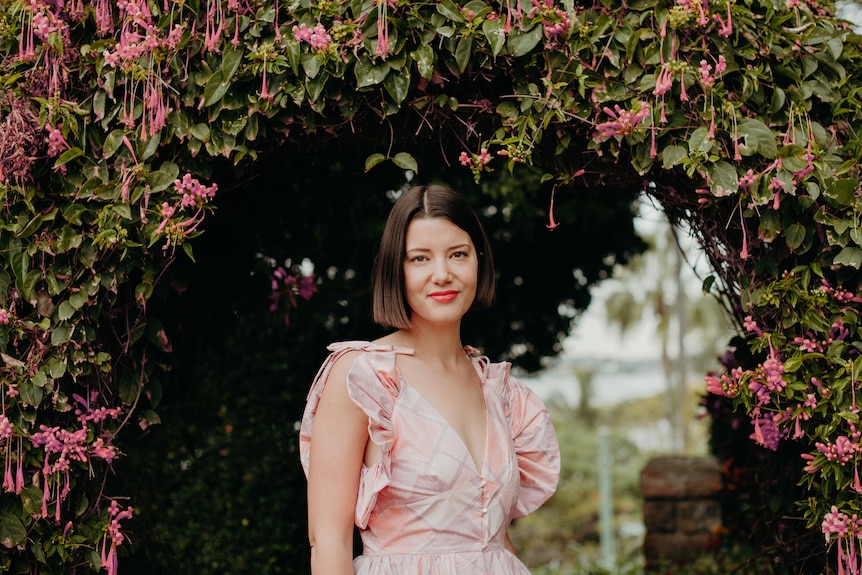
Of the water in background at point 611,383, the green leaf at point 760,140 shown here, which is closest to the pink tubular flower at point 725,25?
the green leaf at point 760,140

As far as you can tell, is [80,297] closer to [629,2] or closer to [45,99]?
[45,99]

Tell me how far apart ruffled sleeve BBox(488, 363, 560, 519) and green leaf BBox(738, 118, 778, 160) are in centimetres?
93

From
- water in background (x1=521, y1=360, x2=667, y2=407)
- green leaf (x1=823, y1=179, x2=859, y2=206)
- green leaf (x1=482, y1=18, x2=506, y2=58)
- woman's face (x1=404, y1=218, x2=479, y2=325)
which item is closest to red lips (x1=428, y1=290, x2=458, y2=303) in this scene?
woman's face (x1=404, y1=218, x2=479, y2=325)

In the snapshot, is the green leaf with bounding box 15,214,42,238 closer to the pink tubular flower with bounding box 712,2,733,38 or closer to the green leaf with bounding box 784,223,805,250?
the pink tubular flower with bounding box 712,2,733,38

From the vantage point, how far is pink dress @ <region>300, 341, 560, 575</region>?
2170 mm

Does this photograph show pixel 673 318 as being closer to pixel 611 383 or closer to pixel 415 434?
pixel 611 383

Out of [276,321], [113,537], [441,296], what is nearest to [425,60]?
[441,296]

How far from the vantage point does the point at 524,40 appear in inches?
87.0

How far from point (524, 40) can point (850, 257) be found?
3.21ft

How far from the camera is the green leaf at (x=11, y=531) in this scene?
7.27ft

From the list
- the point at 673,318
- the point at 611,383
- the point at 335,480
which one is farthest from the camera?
the point at 673,318

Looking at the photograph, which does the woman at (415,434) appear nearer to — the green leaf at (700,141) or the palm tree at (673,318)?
the green leaf at (700,141)

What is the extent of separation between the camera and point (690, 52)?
2264 mm

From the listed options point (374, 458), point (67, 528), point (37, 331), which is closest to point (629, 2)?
point (374, 458)
